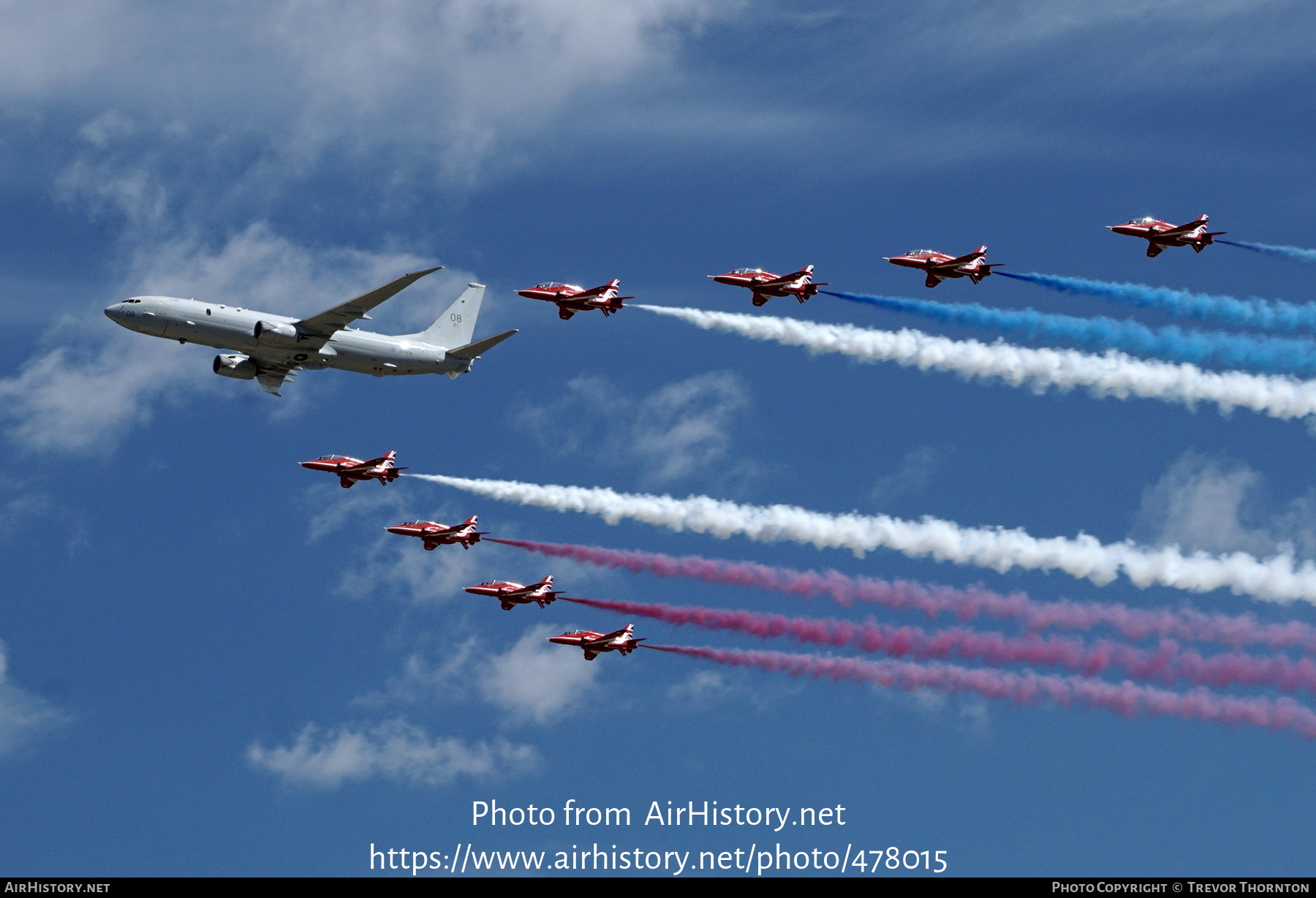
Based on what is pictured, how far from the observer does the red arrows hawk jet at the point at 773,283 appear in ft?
339

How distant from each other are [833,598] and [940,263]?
21.6 meters

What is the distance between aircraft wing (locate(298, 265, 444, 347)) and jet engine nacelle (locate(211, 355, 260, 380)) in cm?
729

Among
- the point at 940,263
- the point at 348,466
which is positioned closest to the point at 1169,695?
the point at 940,263

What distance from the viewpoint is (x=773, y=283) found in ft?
339

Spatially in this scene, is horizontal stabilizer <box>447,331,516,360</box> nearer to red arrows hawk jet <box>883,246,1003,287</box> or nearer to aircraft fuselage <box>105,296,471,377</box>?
aircraft fuselage <box>105,296,471,377</box>

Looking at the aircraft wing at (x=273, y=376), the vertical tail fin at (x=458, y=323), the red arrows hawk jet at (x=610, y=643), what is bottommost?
the red arrows hawk jet at (x=610, y=643)

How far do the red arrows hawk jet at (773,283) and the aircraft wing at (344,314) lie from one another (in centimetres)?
2251

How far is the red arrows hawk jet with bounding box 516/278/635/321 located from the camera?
10662 centimetres

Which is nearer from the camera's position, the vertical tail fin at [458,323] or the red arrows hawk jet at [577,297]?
the red arrows hawk jet at [577,297]

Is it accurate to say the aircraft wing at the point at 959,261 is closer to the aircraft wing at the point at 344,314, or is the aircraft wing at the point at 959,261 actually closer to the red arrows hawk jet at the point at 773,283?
the red arrows hawk jet at the point at 773,283

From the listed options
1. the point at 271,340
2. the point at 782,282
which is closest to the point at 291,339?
the point at 271,340

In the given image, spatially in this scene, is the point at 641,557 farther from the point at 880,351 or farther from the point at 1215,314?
the point at 1215,314

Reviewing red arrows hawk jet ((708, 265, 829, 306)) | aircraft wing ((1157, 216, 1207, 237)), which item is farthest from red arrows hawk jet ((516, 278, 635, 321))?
aircraft wing ((1157, 216, 1207, 237))

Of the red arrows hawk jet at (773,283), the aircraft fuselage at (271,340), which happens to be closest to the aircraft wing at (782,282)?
the red arrows hawk jet at (773,283)
